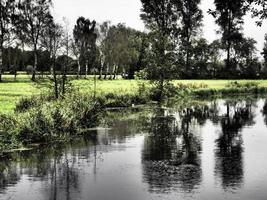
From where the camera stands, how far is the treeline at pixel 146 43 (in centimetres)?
6125

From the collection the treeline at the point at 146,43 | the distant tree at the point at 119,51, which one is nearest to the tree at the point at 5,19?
the treeline at the point at 146,43

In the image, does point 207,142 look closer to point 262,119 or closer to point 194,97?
point 262,119

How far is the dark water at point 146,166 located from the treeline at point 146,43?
82.6ft

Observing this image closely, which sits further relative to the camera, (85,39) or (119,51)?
(85,39)

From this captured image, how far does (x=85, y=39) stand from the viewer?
11644cm

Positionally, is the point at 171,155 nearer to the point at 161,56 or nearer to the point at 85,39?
the point at 161,56

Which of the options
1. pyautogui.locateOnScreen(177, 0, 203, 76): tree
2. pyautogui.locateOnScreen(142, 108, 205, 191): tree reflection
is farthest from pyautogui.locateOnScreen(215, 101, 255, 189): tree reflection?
pyautogui.locateOnScreen(177, 0, 203, 76): tree

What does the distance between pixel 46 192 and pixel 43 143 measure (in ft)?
32.0

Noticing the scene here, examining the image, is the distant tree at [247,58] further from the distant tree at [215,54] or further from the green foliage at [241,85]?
the green foliage at [241,85]

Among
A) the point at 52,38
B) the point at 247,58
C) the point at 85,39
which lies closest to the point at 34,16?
the point at 52,38

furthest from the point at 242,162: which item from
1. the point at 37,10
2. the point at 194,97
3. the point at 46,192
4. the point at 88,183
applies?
the point at 37,10

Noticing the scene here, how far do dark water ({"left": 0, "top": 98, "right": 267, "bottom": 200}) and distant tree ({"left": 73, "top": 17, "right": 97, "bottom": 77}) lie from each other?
7200cm

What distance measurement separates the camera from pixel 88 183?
19.2 m

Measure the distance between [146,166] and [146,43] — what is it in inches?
1586
